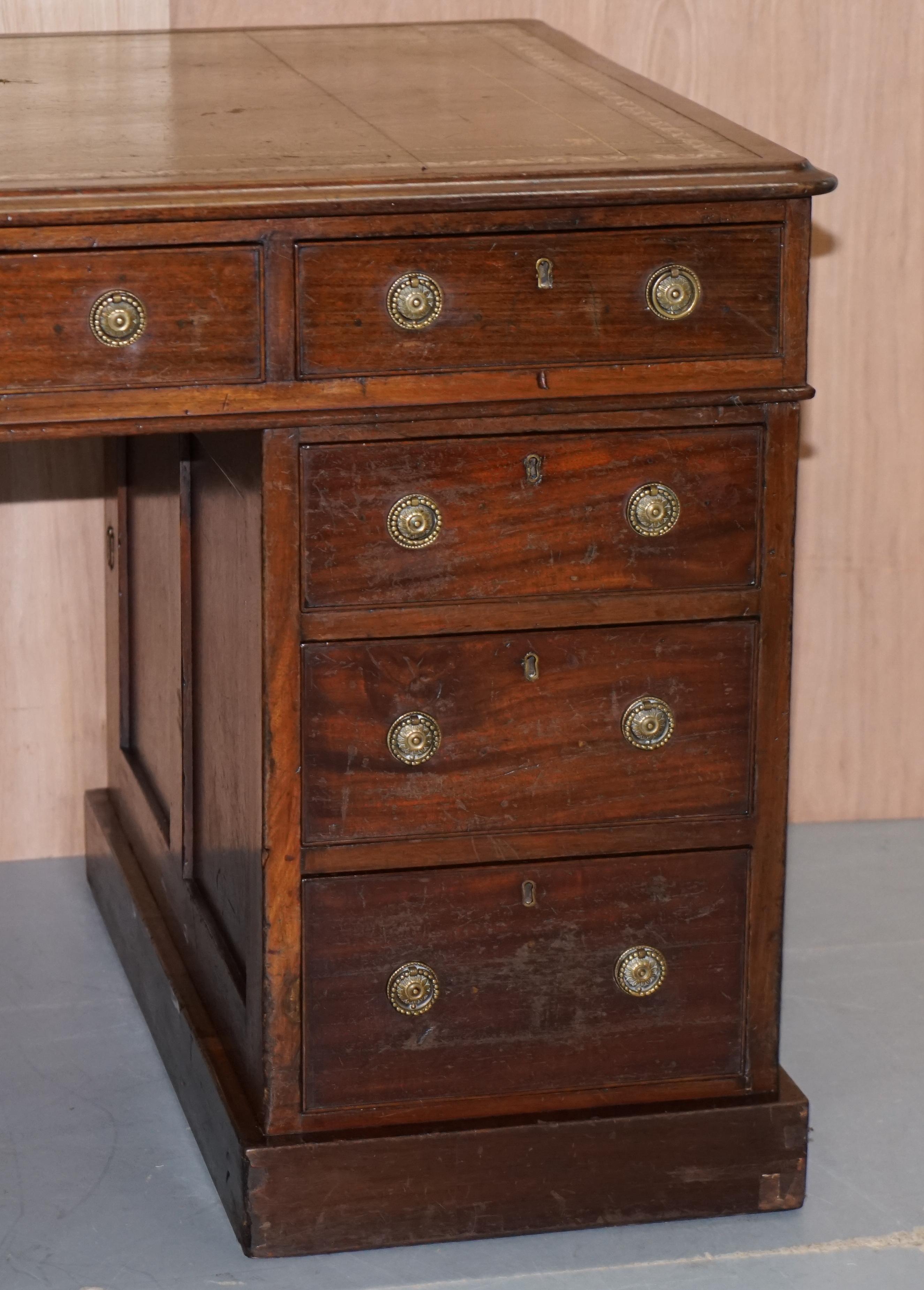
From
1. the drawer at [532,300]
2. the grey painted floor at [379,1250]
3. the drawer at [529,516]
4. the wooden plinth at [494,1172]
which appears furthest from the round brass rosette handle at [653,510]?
the grey painted floor at [379,1250]

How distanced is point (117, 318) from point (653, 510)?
528mm

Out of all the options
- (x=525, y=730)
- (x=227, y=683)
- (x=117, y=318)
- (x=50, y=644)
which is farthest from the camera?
(x=50, y=644)

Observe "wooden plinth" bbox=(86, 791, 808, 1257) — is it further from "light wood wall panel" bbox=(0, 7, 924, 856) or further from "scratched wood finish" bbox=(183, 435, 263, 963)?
"light wood wall panel" bbox=(0, 7, 924, 856)

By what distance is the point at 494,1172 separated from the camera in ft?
6.82

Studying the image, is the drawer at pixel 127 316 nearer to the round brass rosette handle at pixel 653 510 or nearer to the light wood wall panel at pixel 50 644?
the round brass rosette handle at pixel 653 510

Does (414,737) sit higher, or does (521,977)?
(414,737)

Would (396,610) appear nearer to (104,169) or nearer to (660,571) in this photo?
(660,571)

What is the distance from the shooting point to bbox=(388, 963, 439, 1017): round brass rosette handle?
2031 millimetres

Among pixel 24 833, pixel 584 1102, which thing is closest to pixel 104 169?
pixel 584 1102

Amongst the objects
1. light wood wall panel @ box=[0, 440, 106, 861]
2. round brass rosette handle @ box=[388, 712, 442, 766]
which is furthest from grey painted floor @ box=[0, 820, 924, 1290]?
round brass rosette handle @ box=[388, 712, 442, 766]

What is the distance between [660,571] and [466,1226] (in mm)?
681

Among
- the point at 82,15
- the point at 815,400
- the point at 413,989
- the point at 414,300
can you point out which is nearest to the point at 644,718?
the point at 413,989

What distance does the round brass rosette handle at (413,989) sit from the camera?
2031 millimetres

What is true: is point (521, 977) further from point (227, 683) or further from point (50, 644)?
point (50, 644)
